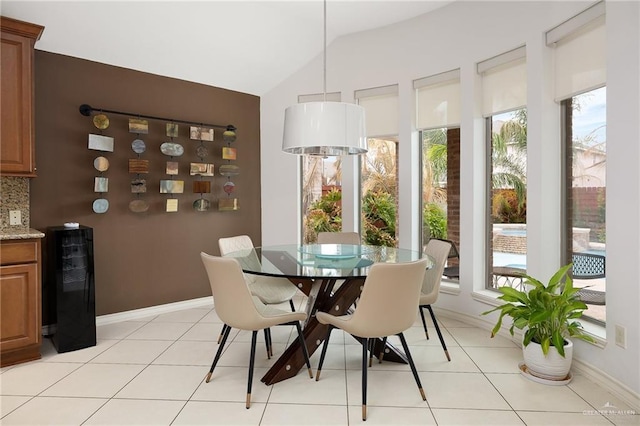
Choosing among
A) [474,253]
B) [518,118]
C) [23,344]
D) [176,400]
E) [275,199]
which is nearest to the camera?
[176,400]

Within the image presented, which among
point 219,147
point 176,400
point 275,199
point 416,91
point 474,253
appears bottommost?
point 176,400

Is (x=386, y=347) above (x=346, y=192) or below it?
below

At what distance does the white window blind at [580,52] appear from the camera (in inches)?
102

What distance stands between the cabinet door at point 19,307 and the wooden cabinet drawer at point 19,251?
4 centimetres

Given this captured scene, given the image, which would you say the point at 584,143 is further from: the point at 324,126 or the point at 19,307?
the point at 19,307

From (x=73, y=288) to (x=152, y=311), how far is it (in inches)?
41.3

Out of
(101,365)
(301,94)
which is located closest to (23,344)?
(101,365)

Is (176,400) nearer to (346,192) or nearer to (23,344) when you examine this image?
(23,344)

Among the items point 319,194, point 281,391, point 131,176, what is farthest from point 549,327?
A: point 131,176

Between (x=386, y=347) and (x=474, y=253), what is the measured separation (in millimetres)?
1360

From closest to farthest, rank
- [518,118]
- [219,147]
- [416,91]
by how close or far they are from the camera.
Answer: [518,118], [416,91], [219,147]

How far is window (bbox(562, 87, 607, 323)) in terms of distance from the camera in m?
2.72

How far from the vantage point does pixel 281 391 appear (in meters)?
2.47

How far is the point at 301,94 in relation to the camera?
15.4 feet
